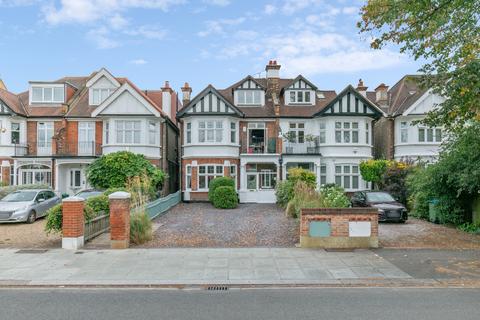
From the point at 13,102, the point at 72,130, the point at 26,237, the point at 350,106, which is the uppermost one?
the point at 13,102

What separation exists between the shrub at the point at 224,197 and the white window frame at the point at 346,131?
9.24 m

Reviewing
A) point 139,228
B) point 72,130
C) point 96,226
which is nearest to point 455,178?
point 139,228

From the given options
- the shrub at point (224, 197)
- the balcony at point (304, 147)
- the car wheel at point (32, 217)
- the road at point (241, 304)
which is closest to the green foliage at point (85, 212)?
the road at point (241, 304)

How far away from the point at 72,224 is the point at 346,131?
20.7m

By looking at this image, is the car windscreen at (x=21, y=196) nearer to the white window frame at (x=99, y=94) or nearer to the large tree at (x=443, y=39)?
the white window frame at (x=99, y=94)

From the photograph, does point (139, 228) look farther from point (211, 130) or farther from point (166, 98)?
point (166, 98)

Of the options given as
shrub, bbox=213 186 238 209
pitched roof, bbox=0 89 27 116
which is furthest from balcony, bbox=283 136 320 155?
pitched roof, bbox=0 89 27 116

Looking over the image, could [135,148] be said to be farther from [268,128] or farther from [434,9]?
[434,9]

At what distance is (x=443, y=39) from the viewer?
1158 centimetres

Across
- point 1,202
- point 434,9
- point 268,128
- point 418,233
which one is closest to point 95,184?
point 1,202

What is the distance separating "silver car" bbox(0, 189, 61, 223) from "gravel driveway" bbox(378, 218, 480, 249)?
48.4 ft

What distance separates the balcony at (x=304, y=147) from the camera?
2753cm

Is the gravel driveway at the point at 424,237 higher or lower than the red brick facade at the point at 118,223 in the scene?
lower

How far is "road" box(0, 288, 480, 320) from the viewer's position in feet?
19.5
